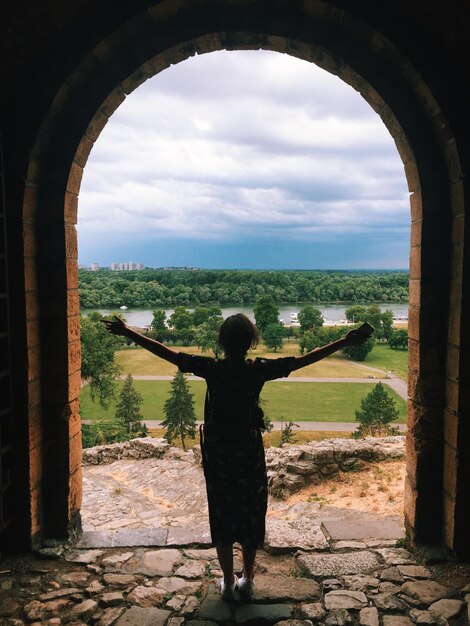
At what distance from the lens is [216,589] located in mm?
3227

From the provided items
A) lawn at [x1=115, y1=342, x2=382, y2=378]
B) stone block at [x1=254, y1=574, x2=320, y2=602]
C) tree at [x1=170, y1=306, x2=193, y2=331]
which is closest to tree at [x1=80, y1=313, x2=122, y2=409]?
tree at [x1=170, y1=306, x2=193, y2=331]

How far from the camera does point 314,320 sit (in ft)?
120

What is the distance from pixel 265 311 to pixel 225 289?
3337 millimetres

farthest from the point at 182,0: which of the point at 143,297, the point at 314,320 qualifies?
the point at 314,320

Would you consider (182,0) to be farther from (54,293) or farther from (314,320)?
(314,320)

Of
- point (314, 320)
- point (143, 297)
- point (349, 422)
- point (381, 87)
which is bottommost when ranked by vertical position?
point (349, 422)

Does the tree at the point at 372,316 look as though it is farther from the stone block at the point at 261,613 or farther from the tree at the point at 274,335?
the stone block at the point at 261,613

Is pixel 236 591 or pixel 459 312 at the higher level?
pixel 459 312

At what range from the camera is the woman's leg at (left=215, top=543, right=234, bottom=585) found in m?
2.99

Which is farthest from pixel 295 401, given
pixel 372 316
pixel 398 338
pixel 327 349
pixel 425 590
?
pixel 327 349

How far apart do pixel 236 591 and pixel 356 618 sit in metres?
0.81

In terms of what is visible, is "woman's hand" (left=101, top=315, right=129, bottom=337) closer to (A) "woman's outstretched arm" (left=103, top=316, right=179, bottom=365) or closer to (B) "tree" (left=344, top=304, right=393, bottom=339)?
(A) "woman's outstretched arm" (left=103, top=316, right=179, bottom=365)

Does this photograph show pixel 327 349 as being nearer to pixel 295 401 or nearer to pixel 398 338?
pixel 295 401

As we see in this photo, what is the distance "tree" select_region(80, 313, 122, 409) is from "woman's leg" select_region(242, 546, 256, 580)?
19.5m
